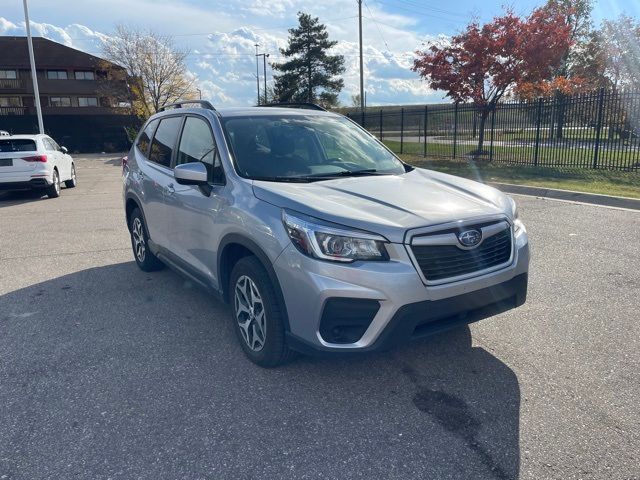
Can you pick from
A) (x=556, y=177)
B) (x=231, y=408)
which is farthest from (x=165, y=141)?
(x=556, y=177)

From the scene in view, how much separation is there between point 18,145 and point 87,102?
46.5 metres

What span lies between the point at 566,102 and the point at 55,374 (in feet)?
49.1

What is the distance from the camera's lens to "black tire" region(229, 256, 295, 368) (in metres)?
3.34

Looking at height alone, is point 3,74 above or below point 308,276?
above

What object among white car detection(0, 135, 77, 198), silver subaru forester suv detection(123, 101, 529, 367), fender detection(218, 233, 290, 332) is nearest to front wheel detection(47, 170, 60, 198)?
white car detection(0, 135, 77, 198)

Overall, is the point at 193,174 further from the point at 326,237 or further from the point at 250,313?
the point at 326,237

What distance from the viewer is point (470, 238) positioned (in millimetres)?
3215

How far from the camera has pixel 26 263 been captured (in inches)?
265

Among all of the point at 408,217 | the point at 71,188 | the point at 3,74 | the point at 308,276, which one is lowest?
the point at 71,188

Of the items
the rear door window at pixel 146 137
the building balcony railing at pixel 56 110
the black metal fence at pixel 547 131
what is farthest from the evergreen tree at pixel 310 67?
the rear door window at pixel 146 137

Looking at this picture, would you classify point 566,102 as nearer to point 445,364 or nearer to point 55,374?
point 445,364

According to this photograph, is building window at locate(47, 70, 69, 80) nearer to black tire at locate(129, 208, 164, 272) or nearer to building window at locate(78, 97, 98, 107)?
building window at locate(78, 97, 98, 107)

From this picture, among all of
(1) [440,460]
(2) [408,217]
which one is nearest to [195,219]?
(2) [408,217]

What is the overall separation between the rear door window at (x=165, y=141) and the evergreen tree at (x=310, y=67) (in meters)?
43.8
